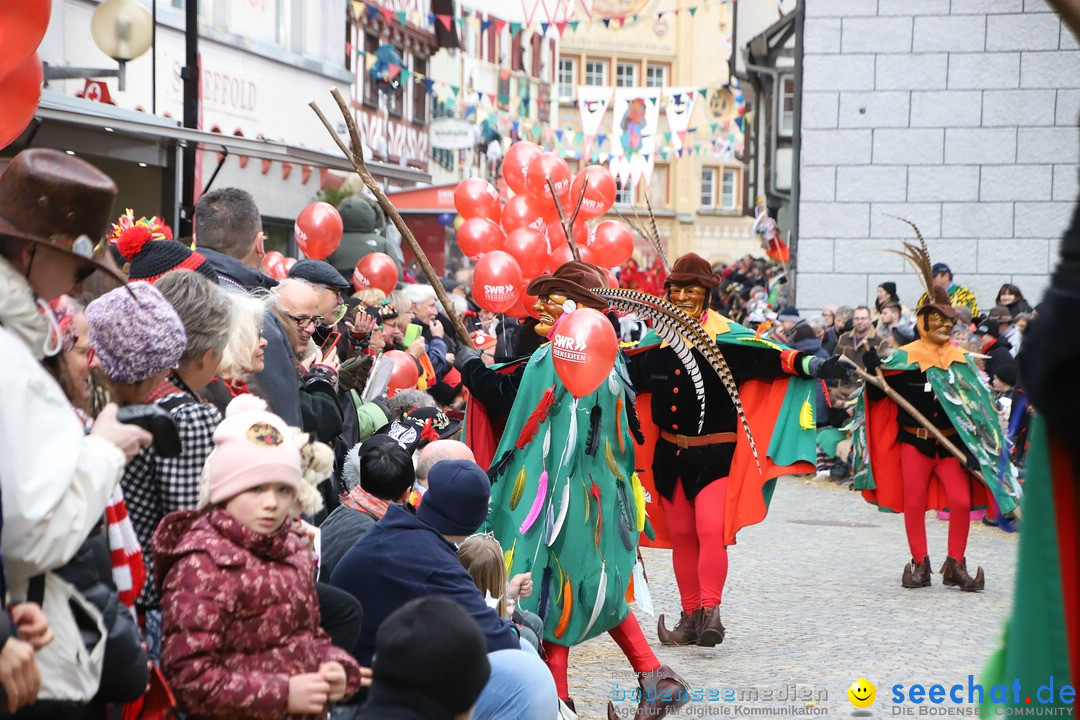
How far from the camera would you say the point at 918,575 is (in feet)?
31.3

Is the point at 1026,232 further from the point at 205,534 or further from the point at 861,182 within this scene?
the point at 205,534

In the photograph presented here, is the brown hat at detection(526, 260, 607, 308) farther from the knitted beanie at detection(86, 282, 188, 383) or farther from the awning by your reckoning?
the awning

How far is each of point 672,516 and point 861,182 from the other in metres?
10.9

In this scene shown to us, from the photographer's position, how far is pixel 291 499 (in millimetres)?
3484

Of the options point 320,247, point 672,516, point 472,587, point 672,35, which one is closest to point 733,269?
point 320,247

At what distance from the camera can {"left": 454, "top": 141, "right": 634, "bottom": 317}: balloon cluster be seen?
31.7ft

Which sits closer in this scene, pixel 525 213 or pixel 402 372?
pixel 402 372

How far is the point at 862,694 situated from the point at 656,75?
59.4 meters

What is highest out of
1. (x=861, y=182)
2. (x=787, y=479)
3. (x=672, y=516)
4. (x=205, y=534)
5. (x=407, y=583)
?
(x=861, y=182)

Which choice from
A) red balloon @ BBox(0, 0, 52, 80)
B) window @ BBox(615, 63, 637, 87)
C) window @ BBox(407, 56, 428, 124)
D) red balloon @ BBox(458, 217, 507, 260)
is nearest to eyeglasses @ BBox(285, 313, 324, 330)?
red balloon @ BBox(0, 0, 52, 80)

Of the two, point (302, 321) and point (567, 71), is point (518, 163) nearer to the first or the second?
point (302, 321)

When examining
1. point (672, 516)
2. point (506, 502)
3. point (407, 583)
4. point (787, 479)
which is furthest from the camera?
point (787, 479)

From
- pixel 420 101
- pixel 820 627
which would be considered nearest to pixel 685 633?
pixel 820 627

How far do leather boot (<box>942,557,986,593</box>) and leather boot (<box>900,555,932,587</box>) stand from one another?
0.41 ft
